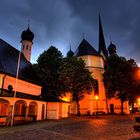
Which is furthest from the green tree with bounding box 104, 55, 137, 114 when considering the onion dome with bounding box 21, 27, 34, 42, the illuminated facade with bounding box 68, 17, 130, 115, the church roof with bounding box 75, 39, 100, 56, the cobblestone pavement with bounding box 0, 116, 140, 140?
the cobblestone pavement with bounding box 0, 116, 140, 140

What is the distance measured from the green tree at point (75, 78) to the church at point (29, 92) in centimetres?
362

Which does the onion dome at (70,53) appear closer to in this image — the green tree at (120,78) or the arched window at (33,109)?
the green tree at (120,78)

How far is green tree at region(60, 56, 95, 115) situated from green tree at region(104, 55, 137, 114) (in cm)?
681

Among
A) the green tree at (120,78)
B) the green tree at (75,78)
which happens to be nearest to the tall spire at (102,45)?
the green tree at (120,78)

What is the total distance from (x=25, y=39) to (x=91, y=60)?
67.1 ft

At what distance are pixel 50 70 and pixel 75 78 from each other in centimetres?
659

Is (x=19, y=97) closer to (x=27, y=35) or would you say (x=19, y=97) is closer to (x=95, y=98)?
(x=95, y=98)

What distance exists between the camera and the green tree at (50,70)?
3447 cm

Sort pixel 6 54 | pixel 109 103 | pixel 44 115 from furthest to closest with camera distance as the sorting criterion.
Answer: pixel 109 103 < pixel 44 115 < pixel 6 54

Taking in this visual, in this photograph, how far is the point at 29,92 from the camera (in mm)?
28781

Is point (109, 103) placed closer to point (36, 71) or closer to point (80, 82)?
point (80, 82)

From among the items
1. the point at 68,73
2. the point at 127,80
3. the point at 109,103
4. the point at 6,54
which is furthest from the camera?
the point at 109,103

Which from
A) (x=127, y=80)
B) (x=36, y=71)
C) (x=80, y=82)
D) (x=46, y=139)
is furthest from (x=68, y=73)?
(x=46, y=139)

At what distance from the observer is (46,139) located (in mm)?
10867
